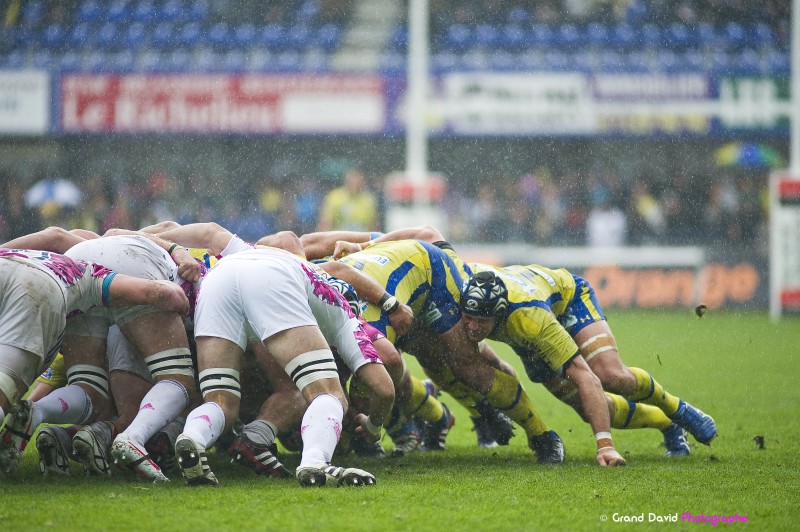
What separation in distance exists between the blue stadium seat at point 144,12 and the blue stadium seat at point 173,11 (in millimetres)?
132

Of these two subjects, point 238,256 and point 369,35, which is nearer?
point 238,256

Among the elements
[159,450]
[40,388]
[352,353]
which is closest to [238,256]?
[352,353]

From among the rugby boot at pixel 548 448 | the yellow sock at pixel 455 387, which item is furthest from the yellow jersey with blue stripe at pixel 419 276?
the rugby boot at pixel 548 448

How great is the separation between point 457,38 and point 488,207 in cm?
359

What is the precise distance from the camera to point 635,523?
481cm

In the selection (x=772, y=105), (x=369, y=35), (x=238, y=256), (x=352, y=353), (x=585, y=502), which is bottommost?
(x=585, y=502)

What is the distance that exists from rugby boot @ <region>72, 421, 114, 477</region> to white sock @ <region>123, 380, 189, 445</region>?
0.20 metres

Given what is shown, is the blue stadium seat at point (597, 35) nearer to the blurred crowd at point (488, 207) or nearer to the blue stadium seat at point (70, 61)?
the blurred crowd at point (488, 207)

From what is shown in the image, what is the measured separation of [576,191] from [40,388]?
17.3 m

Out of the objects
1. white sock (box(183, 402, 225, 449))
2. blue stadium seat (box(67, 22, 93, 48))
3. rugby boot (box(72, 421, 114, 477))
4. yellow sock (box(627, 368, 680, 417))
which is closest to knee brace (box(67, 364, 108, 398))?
rugby boot (box(72, 421, 114, 477))

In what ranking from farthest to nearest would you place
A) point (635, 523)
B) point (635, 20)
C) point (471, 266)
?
point (635, 20) < point (471, 266) < point (635, 523)

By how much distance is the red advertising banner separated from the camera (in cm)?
2200

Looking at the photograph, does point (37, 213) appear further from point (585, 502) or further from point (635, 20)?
point (585, 502)

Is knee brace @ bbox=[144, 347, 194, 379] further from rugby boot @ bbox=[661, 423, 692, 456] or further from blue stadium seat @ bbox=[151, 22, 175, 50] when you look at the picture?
blue stadium seat @ bbox=[151, 22, 175, 50]
